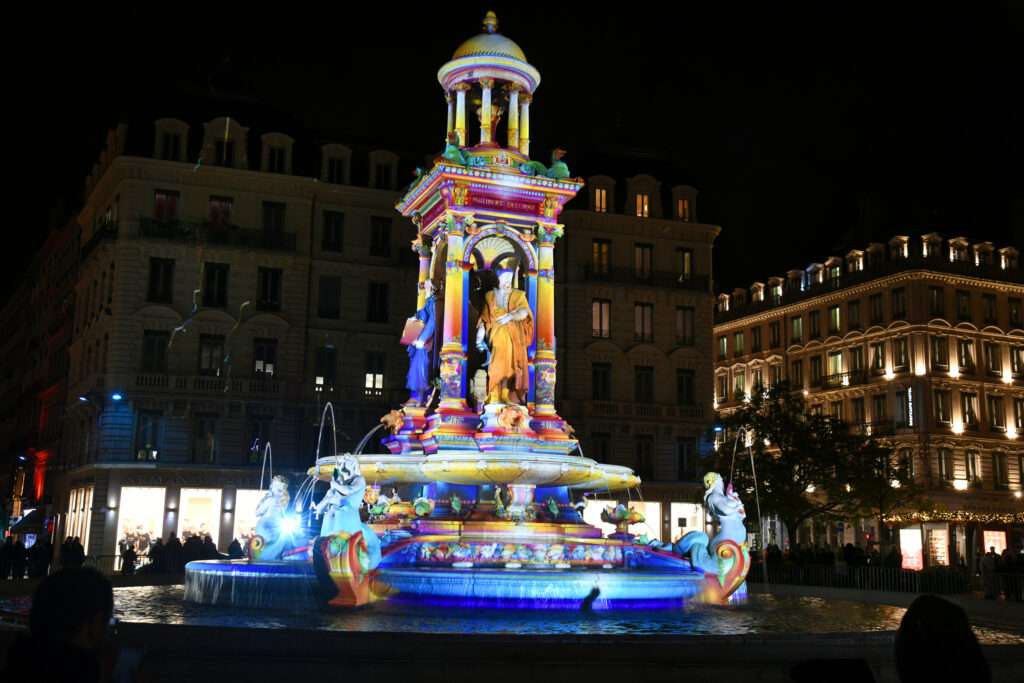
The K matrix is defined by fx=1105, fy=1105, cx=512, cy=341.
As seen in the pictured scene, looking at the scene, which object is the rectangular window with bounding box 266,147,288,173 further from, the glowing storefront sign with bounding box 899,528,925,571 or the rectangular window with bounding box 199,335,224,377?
the glowing storefront sign with bounding box 899,528,925,571

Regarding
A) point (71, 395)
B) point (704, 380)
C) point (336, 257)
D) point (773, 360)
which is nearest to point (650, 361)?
point (704, 380)

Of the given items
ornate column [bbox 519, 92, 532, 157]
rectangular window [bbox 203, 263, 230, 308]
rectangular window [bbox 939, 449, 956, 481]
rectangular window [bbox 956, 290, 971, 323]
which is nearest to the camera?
ornate column [bbox 519, 92, 532, 157]

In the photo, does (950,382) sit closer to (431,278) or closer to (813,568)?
(813,568)

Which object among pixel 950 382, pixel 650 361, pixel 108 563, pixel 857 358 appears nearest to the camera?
pixel 108 563

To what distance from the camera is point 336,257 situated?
51.7 metres

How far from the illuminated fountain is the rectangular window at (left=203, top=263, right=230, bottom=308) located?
2842 centimetres

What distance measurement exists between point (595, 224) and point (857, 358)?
21.6m

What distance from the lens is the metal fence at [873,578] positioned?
2748 cm

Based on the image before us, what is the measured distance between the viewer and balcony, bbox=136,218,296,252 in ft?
158

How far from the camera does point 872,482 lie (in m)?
48.5

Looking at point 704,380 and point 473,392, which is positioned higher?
point 704,380

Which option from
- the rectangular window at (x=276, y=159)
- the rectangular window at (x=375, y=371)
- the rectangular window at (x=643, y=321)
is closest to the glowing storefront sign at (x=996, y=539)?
the rectangular window at (x=643, y=321)

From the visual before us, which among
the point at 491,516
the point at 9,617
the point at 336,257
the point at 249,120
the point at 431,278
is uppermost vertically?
the point at 249,120

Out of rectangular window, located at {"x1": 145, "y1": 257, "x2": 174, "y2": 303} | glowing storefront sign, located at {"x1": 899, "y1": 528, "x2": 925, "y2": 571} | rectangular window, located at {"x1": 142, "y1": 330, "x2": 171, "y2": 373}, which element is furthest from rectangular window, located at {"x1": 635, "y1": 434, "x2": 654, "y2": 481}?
rectangular window, located at {"x1": 145, "y1": 257, "x2": 174, "y2": 303}
